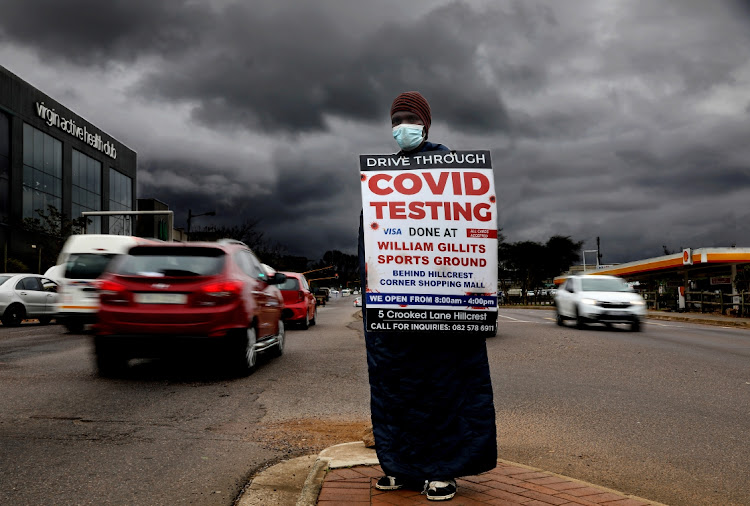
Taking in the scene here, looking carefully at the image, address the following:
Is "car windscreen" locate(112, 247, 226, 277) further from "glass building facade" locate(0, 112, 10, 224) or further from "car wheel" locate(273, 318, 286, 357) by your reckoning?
"glass building facade" locate(0, 112, 10, 224)

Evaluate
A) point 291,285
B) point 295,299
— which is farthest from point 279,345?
point 291,285

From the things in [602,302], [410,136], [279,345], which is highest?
[410,136]

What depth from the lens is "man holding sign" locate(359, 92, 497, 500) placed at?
3.42 metres

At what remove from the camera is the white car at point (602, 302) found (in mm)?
19453

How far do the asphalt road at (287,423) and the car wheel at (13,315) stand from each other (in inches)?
390

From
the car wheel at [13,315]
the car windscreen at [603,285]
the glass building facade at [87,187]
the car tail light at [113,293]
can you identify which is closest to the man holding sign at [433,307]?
the car tail light at [113,293]

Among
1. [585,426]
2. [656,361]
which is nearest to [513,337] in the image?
[656,361]

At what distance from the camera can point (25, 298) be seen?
20078mm

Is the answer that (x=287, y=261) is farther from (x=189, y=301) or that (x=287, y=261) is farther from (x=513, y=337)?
(x=189, y=301)

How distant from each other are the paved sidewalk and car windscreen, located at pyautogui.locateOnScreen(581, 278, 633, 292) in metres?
17.1

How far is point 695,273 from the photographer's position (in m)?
51.6

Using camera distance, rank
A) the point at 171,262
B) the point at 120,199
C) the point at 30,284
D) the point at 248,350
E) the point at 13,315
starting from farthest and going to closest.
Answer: the point at 120,199 → the point at 30,284 → the point at 13,315 → the point at 248,350 → the point at 171,262

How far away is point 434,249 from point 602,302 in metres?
17.3

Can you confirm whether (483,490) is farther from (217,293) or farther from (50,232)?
(50,232)
